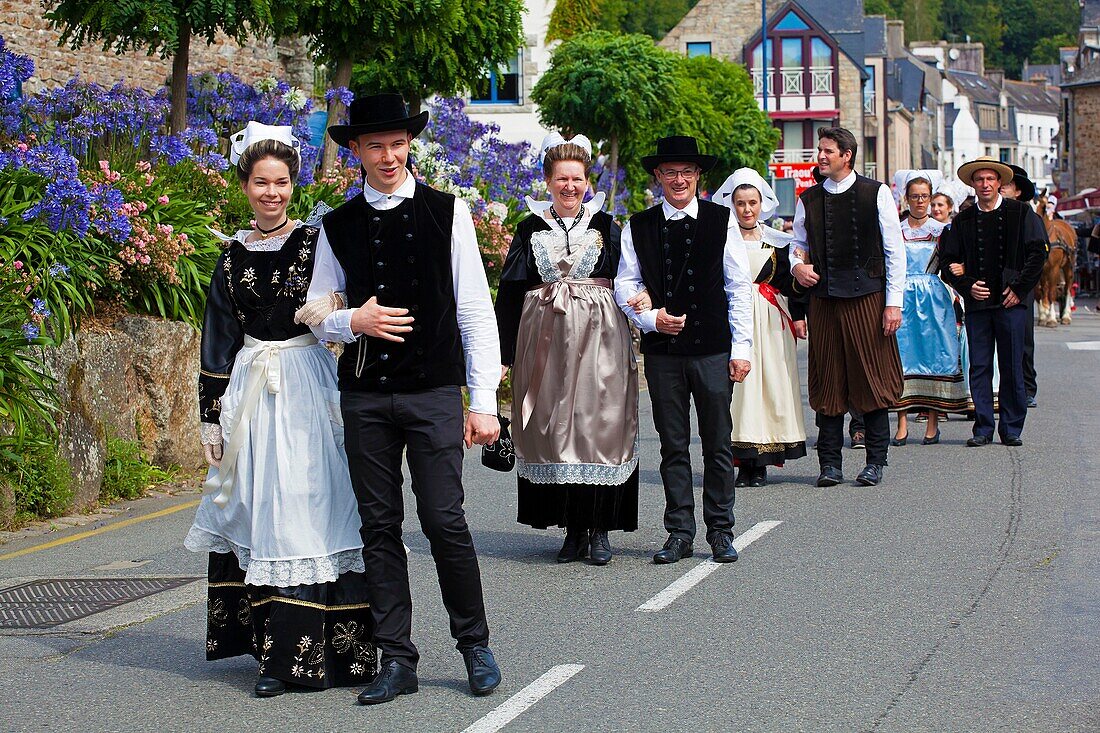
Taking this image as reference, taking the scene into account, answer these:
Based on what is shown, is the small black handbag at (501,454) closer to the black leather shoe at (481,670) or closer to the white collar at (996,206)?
the black leather shoe at (481,670)

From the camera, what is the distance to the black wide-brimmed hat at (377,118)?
5.59 m

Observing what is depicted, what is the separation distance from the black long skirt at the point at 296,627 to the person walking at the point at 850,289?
17.8ft

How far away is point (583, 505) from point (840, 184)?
3601mm

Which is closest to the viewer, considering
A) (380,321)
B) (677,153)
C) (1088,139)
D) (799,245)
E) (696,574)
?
(380,321)

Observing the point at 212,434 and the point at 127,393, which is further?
the point at 127,393

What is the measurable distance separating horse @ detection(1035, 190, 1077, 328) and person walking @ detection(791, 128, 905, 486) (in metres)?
15.1

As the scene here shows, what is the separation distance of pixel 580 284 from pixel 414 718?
3.27 meters

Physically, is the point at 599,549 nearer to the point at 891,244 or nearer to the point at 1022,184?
the point at 891,244

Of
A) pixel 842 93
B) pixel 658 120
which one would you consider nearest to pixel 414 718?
pixel 658 120

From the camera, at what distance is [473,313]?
5758 millimetres

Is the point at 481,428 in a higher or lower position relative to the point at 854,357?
higher

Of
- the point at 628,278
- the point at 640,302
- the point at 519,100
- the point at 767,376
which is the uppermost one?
the point at 519,100

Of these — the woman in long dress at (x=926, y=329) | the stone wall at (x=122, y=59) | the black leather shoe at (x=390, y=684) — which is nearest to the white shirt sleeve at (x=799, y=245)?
the woman in long dress at (x=926, y=329)

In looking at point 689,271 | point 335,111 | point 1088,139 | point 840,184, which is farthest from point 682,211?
point 1088,139
